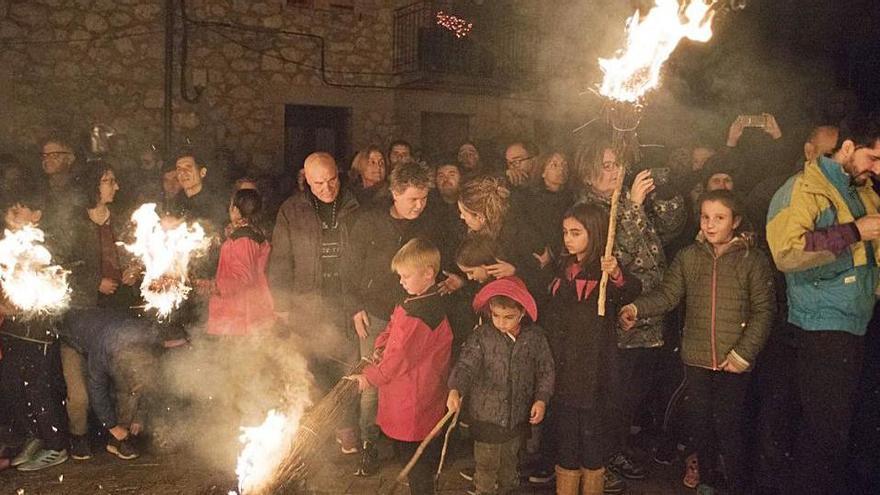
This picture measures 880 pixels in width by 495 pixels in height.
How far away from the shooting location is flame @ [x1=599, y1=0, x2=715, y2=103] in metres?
4.14

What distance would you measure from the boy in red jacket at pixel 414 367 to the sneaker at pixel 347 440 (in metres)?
1.03

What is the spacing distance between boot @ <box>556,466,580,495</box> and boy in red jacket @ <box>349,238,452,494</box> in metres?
0.81

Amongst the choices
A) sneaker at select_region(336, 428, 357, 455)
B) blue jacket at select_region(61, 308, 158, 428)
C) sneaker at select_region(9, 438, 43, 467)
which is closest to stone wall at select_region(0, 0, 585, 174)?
blue jacket at select_region(61, 308, 158, 428)

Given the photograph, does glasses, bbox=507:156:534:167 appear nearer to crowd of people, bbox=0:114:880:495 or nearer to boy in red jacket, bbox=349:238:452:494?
crowd of people, bbox=0:114:880:495

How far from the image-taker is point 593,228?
4.43m

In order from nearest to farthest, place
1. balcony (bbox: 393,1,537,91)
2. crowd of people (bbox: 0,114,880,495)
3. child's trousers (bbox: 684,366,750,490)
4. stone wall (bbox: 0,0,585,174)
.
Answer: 1. crowd of people (bbox: 0,114,880,495)
2. child's trousers (bbox: 684,366,750,490)
3. stone wall (bbox: 0,0,585,174)
4. balcony (bbox: 393,1,537,91)

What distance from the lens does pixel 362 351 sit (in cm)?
532

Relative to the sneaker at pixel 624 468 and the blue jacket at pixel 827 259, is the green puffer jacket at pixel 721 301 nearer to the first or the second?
the blue jacket at pixel 827 259

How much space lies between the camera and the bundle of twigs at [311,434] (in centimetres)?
371

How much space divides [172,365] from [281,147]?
796 cm

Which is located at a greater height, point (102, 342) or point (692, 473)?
point (102, 342)

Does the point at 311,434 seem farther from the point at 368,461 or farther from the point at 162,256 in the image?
the point at 162,256

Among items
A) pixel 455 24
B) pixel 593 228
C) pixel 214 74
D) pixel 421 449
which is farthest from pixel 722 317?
pixel 455 24

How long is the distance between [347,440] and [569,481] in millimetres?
1767
